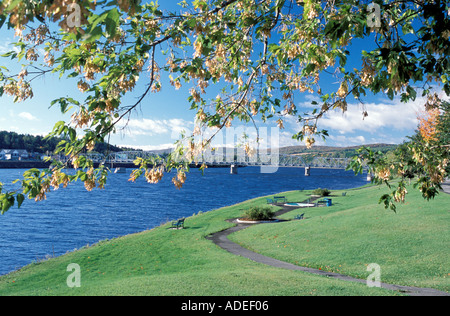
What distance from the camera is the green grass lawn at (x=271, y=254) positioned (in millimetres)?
10438

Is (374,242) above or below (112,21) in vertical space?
below

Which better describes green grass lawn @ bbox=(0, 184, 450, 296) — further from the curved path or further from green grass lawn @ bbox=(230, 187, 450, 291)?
the curved path

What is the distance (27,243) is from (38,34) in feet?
97.1

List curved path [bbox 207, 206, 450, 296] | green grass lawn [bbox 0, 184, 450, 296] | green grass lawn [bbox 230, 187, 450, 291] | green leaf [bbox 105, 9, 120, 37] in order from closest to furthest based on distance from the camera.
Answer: green leaf [bbox 105, 9, 120, 37] < green grass lawn [bbox 0, 184, 450, 296] < curved path [bbox 207, 206, 450, 296] < green grass lawn [bbox 230, 187, 450, 291]

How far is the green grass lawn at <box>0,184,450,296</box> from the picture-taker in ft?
34.2

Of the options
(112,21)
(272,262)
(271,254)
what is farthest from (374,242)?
(112,21)

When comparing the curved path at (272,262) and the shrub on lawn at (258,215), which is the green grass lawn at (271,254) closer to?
the curved path at (272,262)

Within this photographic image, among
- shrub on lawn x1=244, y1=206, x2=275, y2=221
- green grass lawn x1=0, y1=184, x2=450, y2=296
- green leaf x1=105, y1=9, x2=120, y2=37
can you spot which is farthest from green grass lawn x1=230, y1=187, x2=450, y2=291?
green leaf x1=105, y1=9, x2=120, y2=37

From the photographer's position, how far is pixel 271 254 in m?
17.8

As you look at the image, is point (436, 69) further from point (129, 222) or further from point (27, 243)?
point (129, 222)

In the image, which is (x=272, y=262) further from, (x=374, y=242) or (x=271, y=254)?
(x=374, y=242)
